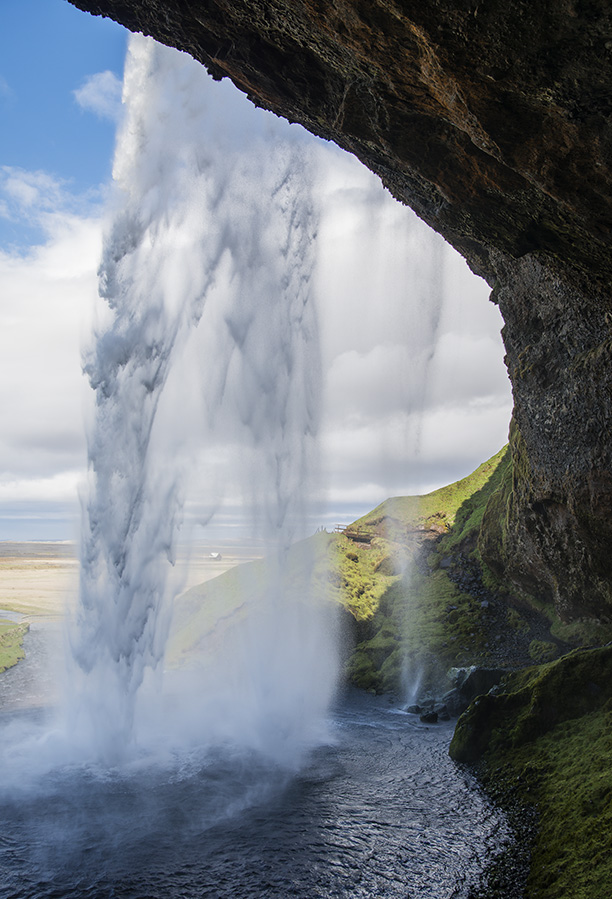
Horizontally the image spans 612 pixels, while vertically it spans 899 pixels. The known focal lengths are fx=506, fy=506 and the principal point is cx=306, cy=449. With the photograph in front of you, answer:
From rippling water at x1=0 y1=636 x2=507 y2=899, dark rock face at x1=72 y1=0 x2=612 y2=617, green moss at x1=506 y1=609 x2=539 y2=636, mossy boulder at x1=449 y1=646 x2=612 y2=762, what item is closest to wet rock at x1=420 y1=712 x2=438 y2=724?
rippling water at x1=0 y1=636 x2=507 y2=899

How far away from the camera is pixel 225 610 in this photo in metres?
30.9

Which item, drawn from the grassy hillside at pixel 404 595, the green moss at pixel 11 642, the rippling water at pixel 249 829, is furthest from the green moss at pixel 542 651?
the green moss at pixel 11 642

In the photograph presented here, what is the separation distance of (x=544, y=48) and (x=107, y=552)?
16172mm

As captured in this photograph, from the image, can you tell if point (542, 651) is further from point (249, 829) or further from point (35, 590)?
point (35, 590)

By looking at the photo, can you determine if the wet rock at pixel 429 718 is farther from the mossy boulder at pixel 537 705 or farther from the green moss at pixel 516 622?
the green moss at pixel 516 622

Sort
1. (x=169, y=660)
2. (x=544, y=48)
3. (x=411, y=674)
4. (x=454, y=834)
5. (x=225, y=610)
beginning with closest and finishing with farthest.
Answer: (x=544, y=48)
(x=454, y=834)
(x=411, y=674)
(x=169, y=660)
(x=225, y=610)

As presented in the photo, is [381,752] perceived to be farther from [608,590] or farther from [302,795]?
[608,590]

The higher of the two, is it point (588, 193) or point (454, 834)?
point (588, 193)

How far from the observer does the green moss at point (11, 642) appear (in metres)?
27.2

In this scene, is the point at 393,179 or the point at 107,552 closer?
the point at 393,179

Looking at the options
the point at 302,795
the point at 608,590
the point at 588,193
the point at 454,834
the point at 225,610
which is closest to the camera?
the point at 588,193

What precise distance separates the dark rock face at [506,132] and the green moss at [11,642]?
27.7 meters

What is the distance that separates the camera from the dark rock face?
657cm

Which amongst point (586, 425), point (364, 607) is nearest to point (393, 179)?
point (586, 425)
